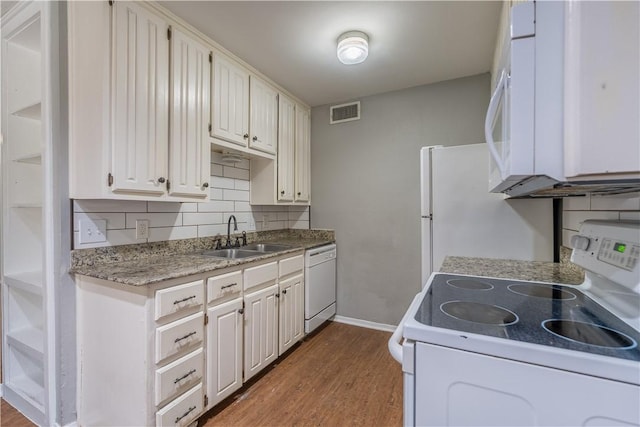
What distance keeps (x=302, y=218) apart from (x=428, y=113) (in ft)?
5.68

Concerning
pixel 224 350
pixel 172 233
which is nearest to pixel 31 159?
pixel 172 233

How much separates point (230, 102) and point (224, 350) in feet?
5.68

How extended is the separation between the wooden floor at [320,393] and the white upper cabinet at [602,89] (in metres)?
1.65

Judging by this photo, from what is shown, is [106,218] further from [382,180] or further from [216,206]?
[382,180]

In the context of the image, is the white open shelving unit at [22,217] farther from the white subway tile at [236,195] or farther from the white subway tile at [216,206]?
the white subway tile at [236,195]

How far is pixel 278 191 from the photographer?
275cm

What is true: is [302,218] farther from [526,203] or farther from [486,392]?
[486,392]

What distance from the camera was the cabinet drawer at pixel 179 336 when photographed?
4.44ft

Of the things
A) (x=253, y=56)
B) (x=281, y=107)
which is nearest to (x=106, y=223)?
(x=253, y=56)

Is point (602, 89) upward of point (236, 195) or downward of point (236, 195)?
upward

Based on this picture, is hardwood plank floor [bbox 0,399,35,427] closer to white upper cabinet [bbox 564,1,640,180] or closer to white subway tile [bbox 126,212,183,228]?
white subway tile [bbox 126,212,183,228]

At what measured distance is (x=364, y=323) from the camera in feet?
9.80

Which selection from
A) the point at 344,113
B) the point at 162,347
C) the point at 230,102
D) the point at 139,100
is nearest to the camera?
the point at 162,347

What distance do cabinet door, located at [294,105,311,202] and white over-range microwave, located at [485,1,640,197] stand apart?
7.92 ft
